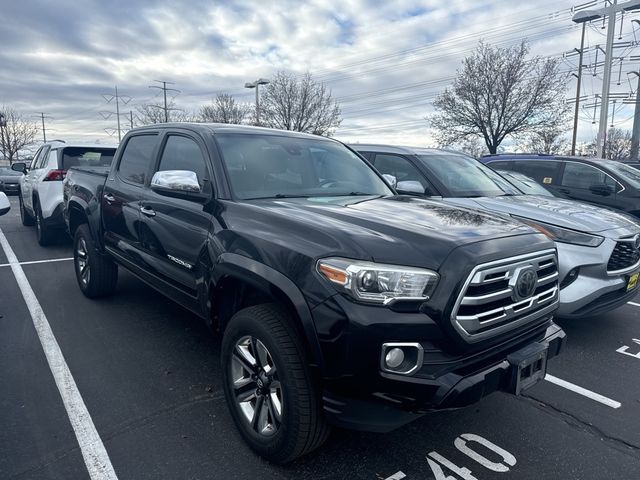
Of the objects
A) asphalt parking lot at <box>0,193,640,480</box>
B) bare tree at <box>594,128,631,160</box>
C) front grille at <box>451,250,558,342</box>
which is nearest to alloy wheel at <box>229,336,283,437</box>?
asphalt parking lot at <box>0,193,640,480</box>

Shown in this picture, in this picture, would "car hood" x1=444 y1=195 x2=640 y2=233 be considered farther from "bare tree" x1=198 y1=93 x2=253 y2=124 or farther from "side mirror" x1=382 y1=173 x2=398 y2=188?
"bare tree" x1=198 y1=93 x2=253 y2=124

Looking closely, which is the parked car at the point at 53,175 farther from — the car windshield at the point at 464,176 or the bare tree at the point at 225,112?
the bare tree at the point at 225,112

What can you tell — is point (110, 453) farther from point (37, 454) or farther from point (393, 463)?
point (393, 463)

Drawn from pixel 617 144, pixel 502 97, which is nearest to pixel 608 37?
pixel 502 97

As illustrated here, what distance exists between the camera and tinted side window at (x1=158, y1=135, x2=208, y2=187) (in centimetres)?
346

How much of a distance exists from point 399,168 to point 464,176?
33.9 inches

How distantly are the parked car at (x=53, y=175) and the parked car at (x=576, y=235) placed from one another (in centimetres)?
558

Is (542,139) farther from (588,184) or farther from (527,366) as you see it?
(527,366)

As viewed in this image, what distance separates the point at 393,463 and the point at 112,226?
3.47 meters

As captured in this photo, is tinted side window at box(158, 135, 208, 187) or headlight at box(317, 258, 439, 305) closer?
headlight at box(317, 258, 439, 305)

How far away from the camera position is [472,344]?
226cm

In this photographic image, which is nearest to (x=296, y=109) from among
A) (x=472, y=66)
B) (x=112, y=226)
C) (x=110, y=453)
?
(x=472, y=66)

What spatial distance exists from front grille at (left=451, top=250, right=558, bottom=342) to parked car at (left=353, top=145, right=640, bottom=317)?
2.90 feet

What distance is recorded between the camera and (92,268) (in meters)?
5.16
